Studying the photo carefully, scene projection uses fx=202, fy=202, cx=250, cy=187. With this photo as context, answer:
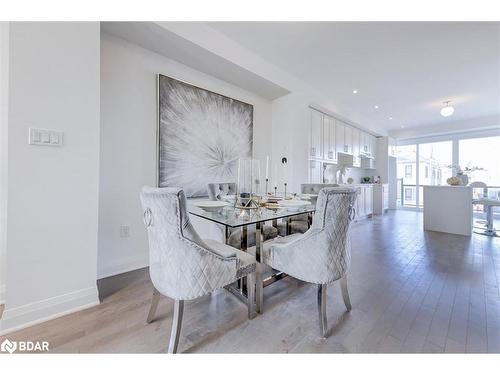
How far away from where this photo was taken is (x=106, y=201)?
2.00 meters

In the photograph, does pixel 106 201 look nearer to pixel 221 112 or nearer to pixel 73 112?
pixel 73 112

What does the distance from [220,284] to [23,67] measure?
1.83m

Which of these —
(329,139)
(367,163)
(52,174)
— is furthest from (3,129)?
(367,163)

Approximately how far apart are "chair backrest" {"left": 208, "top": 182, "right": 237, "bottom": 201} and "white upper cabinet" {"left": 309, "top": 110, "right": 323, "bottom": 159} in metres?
2.00

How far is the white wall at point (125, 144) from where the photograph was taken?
199 centimetres

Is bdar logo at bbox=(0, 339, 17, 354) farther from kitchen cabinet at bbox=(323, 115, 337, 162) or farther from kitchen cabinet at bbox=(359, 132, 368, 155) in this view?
kitchen cabinet at bbox=(359, 132, 368, 155)

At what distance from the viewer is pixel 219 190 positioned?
2400 mm

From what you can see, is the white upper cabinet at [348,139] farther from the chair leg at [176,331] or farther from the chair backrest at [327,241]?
the chair leg at [176,331]

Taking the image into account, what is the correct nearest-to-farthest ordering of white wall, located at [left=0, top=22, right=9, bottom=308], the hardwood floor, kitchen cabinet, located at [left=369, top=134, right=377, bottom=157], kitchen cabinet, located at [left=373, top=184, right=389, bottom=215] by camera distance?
the hardwood floor → white wall, located at [left=0, top=22, right=9, bottom=308] → kitchen cabinet, located at [left=373, top=184, right=389, bottom=215] → kitchen cabinet, located at [left=369, top=134, right=377, bottom=157]

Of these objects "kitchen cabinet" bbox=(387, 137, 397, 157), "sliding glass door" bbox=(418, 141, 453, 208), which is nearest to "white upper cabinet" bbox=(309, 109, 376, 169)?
"kitchen cabinet" bbox=(387, 137, 397, 157)

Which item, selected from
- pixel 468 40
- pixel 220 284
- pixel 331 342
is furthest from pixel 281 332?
pixel 468 40

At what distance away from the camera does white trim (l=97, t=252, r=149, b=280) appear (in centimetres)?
195

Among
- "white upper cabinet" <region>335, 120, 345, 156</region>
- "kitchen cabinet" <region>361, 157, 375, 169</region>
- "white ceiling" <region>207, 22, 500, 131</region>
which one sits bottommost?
"kitchen cabinet" <region>361, 157, 375, 169</region>

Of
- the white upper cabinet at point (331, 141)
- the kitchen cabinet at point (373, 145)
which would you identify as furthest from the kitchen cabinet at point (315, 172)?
the kitchen cabinet at point (373, 145)
